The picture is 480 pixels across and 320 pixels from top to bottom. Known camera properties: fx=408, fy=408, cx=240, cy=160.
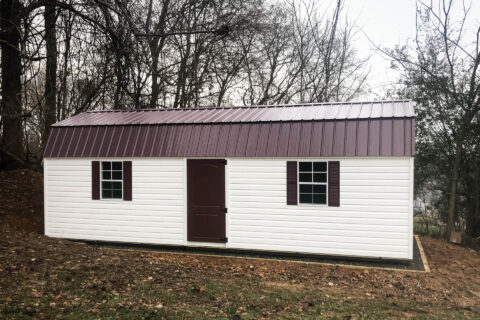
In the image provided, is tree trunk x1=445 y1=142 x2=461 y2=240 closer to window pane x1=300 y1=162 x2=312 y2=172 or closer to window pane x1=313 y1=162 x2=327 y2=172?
window pane x1=313 y1=162 x2=327 y2=172

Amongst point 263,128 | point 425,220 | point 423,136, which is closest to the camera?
point 263,128

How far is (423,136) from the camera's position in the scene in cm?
1460

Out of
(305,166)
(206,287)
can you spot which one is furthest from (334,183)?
(206,287)

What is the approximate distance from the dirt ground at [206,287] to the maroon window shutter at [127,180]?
154 centimetres

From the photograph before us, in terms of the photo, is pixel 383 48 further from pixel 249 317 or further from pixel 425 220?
pixel 249 317

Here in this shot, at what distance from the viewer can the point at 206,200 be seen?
10.2 metres

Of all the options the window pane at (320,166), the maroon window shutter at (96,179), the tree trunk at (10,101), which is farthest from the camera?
the tree trunk at (10,101)

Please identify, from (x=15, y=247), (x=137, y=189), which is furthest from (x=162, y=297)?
(x=137, y=189)

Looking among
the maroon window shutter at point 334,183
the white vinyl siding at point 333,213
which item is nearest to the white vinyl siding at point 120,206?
the white vinyl siding at point 333,213

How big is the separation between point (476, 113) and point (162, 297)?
12.3m

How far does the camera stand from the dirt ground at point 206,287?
18.8 ft

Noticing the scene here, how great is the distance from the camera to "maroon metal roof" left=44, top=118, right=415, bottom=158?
8.99m

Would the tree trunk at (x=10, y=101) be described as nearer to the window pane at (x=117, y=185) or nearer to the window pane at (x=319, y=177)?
the window pane at (x=117, y=185)

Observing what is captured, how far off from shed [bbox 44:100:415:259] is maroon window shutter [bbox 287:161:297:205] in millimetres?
24
